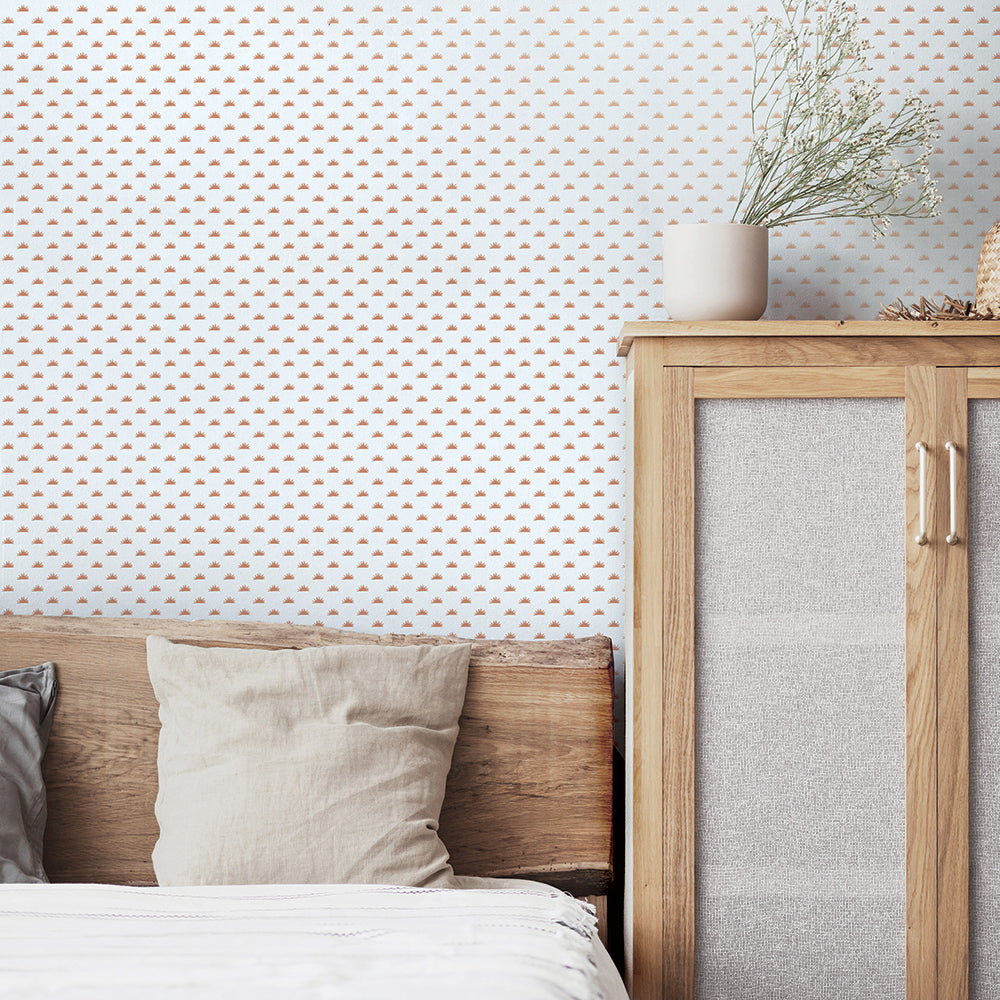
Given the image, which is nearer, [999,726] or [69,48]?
[999,726]

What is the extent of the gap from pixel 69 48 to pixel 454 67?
802mm

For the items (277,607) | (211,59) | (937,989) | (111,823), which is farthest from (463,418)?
(937,989)

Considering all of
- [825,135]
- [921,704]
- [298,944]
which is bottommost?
[298,944]

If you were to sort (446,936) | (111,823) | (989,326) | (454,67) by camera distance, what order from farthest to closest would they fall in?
1. (454,67)
2. (111,823)
3. (989,326)
4. (446,936)

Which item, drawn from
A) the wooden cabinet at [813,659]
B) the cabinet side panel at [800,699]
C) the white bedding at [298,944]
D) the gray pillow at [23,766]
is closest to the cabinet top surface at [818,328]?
the wooden cabinet at [813,659]

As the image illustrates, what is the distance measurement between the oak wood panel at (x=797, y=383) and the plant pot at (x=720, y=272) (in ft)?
0.55

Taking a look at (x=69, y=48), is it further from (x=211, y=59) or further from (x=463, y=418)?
(x=463, y=418)

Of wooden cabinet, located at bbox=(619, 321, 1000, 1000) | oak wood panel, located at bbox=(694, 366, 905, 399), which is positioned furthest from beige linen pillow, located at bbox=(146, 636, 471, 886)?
oak wood panel, located at bbox=(694, 366, 905, 399)

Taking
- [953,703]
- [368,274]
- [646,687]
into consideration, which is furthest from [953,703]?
[368,274]

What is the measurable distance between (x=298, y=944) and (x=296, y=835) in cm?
29

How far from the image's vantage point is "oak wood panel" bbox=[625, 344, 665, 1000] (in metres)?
1.52

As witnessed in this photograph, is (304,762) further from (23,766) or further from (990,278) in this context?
(990,278)

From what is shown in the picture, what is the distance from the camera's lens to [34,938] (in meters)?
1.29

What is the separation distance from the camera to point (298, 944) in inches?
49.6
